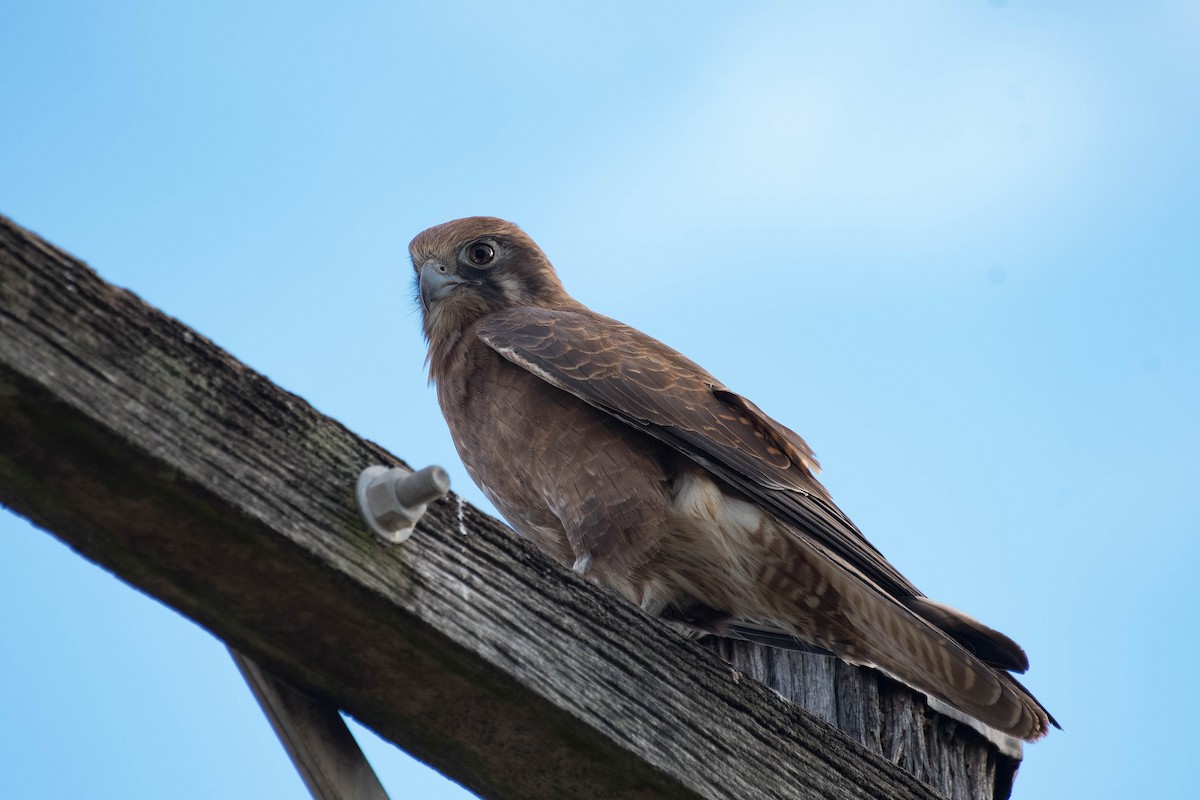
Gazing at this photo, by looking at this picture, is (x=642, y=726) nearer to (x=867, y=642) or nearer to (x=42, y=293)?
(x=42, y=293)

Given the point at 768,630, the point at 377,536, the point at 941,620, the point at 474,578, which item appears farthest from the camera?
the point at 768,630

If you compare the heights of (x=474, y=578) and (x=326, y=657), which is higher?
(x=474, y=578)

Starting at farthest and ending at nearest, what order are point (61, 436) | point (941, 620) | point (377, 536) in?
point (941, 620) → point (377, 536) → point (61, 436)

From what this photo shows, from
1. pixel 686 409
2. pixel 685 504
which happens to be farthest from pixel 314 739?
pixel 686 409

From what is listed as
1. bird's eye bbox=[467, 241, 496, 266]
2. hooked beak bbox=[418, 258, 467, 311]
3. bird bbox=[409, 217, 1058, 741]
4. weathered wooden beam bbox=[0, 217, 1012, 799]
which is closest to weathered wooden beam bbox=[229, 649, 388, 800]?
weathered wooden beam bbox=[0, 217, 1012, 799]

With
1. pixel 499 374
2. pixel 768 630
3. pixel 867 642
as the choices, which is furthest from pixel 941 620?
pixel 499 374

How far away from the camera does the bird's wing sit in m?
3.47

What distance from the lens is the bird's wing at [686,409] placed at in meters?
3.47

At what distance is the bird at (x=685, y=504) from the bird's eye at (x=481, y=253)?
2.50ft

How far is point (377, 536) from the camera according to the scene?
1616 millimetres

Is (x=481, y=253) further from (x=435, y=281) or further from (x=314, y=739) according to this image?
(x=314, y=739)

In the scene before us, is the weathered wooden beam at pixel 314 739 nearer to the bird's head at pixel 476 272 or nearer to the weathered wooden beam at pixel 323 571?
the weathered wooden beam at pixel 323 571

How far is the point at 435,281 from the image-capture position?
16.6 ft

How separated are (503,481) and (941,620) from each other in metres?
1.50
